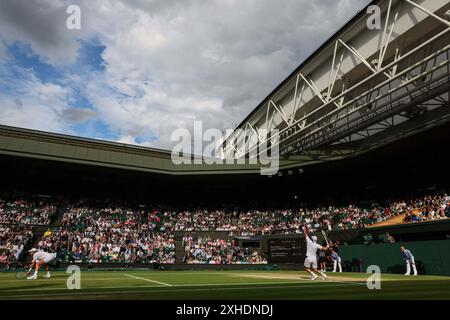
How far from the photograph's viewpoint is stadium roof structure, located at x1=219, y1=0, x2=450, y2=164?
22906 millimetres

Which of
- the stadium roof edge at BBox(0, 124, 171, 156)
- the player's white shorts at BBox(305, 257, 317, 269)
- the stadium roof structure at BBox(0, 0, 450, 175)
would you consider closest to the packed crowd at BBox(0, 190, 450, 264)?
the stadium roof structure at BBox(0, 0, 450, 175)

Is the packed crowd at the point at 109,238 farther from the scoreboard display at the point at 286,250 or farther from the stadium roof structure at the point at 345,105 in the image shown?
the scoreboard display at the point at 286,250

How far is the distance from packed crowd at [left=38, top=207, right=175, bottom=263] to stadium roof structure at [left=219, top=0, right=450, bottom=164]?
15511mm

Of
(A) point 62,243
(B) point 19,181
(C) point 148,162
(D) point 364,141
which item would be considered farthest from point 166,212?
(D) point 364,141

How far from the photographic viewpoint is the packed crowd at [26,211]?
118 feet

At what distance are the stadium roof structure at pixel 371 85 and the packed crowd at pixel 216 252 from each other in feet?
37.6

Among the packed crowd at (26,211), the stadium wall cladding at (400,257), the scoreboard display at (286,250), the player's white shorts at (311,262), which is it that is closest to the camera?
the player's white shorts at (311,262)

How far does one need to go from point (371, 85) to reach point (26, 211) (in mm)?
36228

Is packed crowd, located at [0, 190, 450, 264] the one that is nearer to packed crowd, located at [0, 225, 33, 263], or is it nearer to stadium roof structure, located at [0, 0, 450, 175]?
packed crowd, located at [0, 225, 33, 263]

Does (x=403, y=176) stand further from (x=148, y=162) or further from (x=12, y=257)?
(x=12, y=257)

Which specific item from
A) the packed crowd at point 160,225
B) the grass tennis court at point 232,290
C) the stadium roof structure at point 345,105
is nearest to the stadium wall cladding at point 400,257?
the packed crowd at point 160,225

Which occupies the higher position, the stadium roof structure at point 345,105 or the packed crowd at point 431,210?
the stadium roof structure at point 345,105
